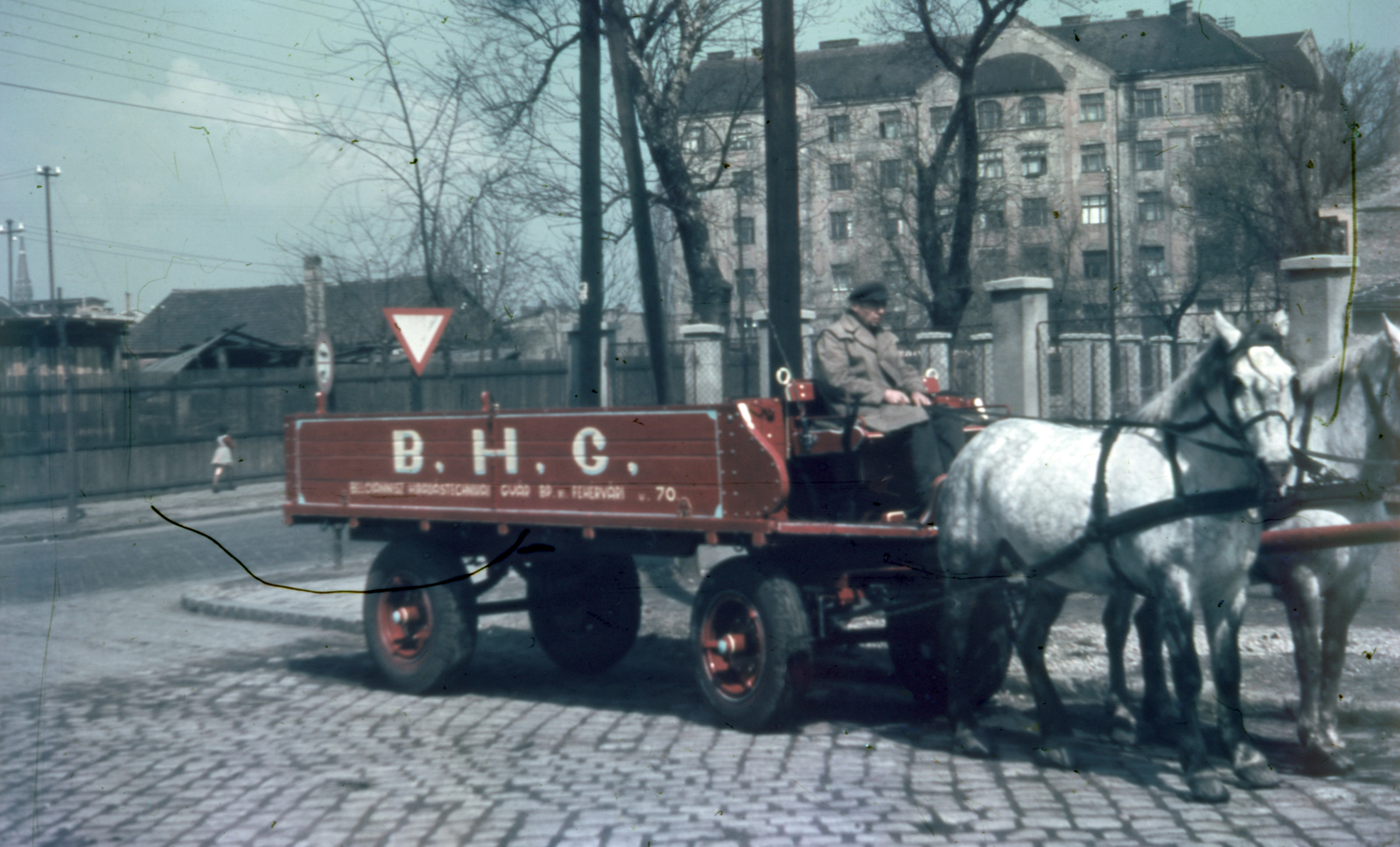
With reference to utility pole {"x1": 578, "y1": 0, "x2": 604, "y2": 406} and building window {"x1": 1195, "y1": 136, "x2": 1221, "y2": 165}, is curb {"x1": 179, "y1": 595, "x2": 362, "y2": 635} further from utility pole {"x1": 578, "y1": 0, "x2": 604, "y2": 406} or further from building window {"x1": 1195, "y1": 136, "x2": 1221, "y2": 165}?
building window {"x1": 1195, "y1": 136, "x2": 1221, "y2": 165}

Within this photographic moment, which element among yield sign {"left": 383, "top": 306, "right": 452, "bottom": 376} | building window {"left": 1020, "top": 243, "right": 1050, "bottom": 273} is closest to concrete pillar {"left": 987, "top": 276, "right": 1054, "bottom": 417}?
yield sign {"left": 383, "top": 306, "right": 452, "bottom": 376}

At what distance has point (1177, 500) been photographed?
497cm

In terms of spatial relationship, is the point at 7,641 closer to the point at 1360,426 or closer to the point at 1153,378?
the point at 1360,426

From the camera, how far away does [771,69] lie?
26.4ft

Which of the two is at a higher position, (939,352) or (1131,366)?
(939,352)

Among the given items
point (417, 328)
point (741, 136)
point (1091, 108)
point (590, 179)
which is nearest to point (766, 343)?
point (590, 179)

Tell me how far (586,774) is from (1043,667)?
88.1 inches

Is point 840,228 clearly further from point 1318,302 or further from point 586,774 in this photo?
point 586,774

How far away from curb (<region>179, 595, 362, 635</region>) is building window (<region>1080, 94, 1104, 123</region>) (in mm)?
40401

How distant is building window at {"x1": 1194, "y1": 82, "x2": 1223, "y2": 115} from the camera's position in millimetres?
31702

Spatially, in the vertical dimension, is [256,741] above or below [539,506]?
below

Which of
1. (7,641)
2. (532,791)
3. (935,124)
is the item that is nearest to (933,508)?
(532,791)

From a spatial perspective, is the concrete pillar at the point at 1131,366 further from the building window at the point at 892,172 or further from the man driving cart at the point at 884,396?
the building window at the point at 892,172

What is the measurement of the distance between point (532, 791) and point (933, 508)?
2.36m
